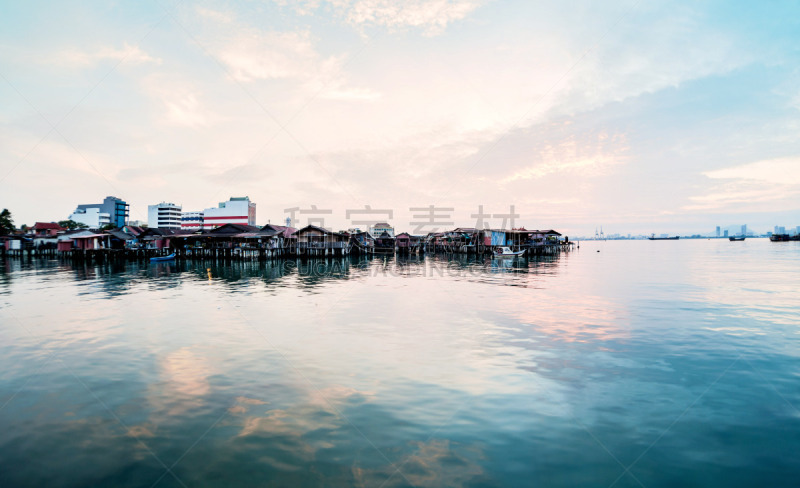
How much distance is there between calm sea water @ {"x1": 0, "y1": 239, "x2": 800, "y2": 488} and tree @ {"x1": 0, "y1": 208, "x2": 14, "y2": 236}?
7728cm

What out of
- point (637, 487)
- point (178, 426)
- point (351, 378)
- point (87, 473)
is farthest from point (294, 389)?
point (637, 487)

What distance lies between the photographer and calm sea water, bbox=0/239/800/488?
6258 mm

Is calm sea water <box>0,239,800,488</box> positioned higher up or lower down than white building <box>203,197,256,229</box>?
lower down

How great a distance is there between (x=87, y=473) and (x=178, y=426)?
5.18 ft

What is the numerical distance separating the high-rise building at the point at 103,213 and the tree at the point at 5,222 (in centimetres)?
3765

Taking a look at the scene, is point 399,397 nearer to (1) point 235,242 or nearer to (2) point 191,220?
(1) point 235,242

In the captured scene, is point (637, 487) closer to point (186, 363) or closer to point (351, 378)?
point (351, 378)

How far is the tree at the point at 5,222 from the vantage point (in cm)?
7106

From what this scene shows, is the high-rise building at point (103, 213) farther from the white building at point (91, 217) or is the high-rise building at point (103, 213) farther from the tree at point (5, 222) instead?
the tree at point (5, 222)

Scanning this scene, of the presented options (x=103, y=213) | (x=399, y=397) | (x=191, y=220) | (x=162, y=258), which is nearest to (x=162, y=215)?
(x=191, y=220)

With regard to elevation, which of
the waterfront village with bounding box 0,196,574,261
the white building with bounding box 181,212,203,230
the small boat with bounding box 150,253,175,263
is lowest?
the small boat with bounding box 150,253,175,263

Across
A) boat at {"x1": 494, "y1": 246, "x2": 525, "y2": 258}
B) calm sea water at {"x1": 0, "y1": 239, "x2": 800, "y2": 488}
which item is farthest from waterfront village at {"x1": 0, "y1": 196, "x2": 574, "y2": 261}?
calm sea water at {"x1": 0, "y1": 239, "x2": 800, "y2": 488}

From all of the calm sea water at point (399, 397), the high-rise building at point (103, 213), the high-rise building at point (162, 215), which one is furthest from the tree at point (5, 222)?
the calm sea water at point (399, 397)

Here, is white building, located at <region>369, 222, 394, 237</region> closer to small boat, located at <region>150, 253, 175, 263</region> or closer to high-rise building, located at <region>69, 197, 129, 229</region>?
small boat, located at <region>150, 253, 175, 263</region>
